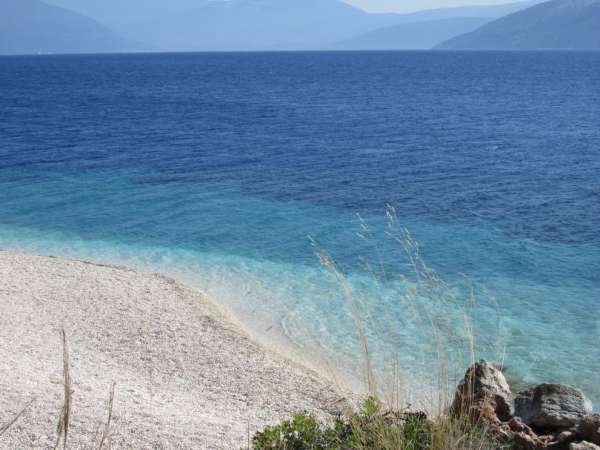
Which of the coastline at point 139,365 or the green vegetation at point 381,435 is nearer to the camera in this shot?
the green vegetation at point 381,435

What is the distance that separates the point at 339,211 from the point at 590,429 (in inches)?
680

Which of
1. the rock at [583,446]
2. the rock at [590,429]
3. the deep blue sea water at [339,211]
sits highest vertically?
the rock at [583,446]

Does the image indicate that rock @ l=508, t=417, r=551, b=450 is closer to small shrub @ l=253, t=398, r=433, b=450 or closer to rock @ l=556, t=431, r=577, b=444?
rock @ l=556, t=431, r=577, b=444

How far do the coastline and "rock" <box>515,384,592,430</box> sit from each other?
7.26 ft

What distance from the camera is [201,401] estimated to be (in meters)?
10.2

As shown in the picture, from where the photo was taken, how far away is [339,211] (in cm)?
2361

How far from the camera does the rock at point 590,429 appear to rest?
21.6ft

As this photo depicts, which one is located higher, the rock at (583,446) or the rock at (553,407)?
the rock at (583,446)

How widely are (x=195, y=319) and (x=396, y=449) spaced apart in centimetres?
923

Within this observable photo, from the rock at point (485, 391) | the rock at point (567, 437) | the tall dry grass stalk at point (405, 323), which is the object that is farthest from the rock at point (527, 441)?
the tall dry grass stalk at point (405, 323)

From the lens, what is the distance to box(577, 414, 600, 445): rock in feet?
21.6

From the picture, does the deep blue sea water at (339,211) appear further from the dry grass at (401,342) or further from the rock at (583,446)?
the rock at (583,446)

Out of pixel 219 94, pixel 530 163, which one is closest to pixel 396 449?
pixel 530 163

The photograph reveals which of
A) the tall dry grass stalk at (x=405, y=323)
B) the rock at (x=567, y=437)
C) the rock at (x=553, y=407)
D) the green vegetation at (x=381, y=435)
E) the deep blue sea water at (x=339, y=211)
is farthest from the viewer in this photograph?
the deep blue sea water at (x=339, y=211)
